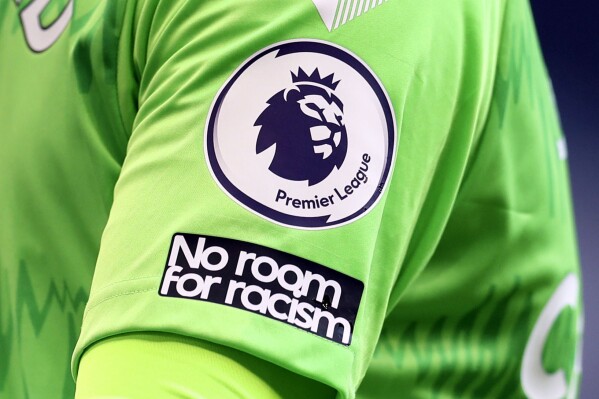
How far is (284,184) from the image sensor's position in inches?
16.8

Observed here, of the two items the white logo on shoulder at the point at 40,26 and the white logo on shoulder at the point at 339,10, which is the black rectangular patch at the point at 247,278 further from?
the white logo on shoulder at the point at 40,26

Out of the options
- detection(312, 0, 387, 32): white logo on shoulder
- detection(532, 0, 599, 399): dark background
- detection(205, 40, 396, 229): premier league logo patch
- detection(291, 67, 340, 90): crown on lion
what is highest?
detection(532, 0, 599, 399): dark background

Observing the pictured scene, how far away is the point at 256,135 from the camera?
0.43 metres

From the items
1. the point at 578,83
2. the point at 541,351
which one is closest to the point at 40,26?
the point at 541,351

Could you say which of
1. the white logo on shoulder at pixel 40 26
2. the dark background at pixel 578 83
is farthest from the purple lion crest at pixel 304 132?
the dark background at pixel 578 83

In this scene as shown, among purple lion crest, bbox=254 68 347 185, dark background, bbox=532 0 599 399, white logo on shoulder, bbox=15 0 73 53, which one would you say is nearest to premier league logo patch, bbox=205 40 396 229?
purple lion crest, bbox=254 68 347 185

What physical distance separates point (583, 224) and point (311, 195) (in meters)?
1.21

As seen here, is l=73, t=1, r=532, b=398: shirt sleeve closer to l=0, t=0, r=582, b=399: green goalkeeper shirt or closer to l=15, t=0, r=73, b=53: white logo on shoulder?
l=0, t=0, r=582, b=399: green goalkeeper shirt

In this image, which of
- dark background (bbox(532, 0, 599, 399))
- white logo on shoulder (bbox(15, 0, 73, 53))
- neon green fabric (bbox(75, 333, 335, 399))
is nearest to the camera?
neon green fabric (bbox(75, 333, 335, 399))

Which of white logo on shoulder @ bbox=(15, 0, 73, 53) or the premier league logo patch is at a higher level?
white logo on shoulder @ bbox=(15, 0, 73, 53)

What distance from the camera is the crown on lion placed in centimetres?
44

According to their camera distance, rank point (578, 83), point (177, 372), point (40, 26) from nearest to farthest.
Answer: point (177, 372), point (40, 26), point (578, 83)

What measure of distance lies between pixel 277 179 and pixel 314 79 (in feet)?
0.18

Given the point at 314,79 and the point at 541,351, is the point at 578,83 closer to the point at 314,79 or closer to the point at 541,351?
the point at 541,351
